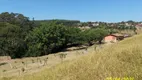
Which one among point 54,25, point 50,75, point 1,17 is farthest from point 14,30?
point 50,75

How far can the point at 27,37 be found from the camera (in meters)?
50.6

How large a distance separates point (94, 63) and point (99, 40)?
5958cm

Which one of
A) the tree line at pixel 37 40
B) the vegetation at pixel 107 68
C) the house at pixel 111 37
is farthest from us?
the house at pixel 111 37

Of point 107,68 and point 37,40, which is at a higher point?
point 107,68

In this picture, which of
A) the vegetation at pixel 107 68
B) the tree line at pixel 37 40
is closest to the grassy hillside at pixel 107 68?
the vegetation at pixel 107 68

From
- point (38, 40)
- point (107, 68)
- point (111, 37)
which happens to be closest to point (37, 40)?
point (38, 40)

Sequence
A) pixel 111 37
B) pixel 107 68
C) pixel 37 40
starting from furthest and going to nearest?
pixel 111 37, pixel 37 40, pixel 107 68

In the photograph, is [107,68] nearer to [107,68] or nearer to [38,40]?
Result: [107,68]

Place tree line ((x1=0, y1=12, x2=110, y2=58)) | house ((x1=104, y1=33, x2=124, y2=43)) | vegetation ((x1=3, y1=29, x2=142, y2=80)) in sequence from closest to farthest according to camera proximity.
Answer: vegetation ((x1=3, y1=29, x2=142, y2=80))
tree line ((x1=0, y1=12, x2=110, y2=58))
house ((x1=104, y1=33, x2=124, y2=43))

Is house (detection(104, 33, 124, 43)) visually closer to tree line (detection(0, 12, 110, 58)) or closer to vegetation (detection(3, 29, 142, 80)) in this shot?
tree line (detection(0, 12, 110, 58))

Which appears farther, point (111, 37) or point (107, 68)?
point (111, 37)

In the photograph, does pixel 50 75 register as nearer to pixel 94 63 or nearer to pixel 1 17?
pixel 94 63

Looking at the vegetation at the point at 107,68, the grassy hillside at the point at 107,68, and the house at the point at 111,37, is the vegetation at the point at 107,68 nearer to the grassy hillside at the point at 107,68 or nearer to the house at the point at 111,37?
the grassy hillside at the point at 107,68

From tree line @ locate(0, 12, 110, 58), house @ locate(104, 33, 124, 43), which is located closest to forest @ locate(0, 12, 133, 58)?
tree line @ locate(0, 12, 110, 58)
